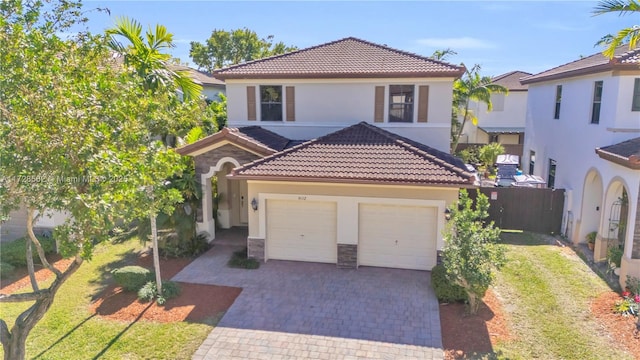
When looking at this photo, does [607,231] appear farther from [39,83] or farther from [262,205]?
[39,83]

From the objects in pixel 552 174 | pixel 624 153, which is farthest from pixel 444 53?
pixel 624 153

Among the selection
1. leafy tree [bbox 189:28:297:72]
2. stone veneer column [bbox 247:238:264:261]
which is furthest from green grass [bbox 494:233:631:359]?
leafy tree [bbox 189:28:297:72]

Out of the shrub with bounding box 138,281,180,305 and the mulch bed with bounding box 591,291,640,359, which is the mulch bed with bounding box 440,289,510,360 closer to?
the mulch bed with bounding box 591,291,640,359

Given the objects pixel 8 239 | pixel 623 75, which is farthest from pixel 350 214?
pixel 8 239

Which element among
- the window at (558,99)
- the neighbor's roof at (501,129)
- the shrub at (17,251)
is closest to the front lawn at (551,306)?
the window at (558,99)

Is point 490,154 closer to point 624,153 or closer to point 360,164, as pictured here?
point 624,153
